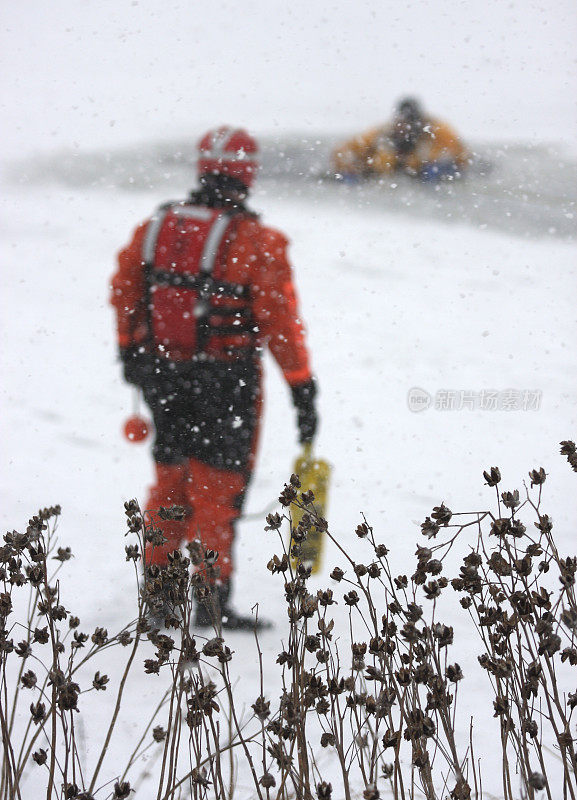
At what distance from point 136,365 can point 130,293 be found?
20 centimetres

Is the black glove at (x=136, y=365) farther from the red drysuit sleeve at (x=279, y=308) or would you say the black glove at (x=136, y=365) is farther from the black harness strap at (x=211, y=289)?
the red drysuit sleeve at (x=279, y=308)

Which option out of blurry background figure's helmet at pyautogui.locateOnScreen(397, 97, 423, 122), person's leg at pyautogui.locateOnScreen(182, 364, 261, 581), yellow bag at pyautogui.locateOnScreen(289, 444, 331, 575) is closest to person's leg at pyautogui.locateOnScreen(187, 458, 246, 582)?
person's leg at pyautogui.locateOnScreen(182, 364, 261, 581)

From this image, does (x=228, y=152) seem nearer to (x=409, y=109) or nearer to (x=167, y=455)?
(x=409, y=109)

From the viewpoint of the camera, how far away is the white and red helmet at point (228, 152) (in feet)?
5.91

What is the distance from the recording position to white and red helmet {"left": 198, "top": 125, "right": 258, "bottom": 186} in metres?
1.80

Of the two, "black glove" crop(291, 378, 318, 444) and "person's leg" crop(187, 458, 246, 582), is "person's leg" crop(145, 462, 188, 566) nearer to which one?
"person's leg" crop(187, 458, 246, 582)

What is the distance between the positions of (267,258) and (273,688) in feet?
3.50

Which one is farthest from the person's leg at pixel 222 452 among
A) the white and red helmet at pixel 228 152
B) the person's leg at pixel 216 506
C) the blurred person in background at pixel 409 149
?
the blurred person in background at pixel 409 149

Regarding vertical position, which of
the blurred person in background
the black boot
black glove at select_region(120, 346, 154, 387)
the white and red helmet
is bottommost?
the black boot

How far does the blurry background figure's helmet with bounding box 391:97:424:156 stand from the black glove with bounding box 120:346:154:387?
97cm

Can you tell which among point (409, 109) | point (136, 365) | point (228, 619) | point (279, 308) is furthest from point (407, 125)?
point (228, 619)

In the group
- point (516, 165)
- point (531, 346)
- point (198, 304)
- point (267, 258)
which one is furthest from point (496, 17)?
point (531, 346)

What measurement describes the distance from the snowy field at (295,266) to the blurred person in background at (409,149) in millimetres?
50

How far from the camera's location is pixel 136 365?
1938 millimetres
